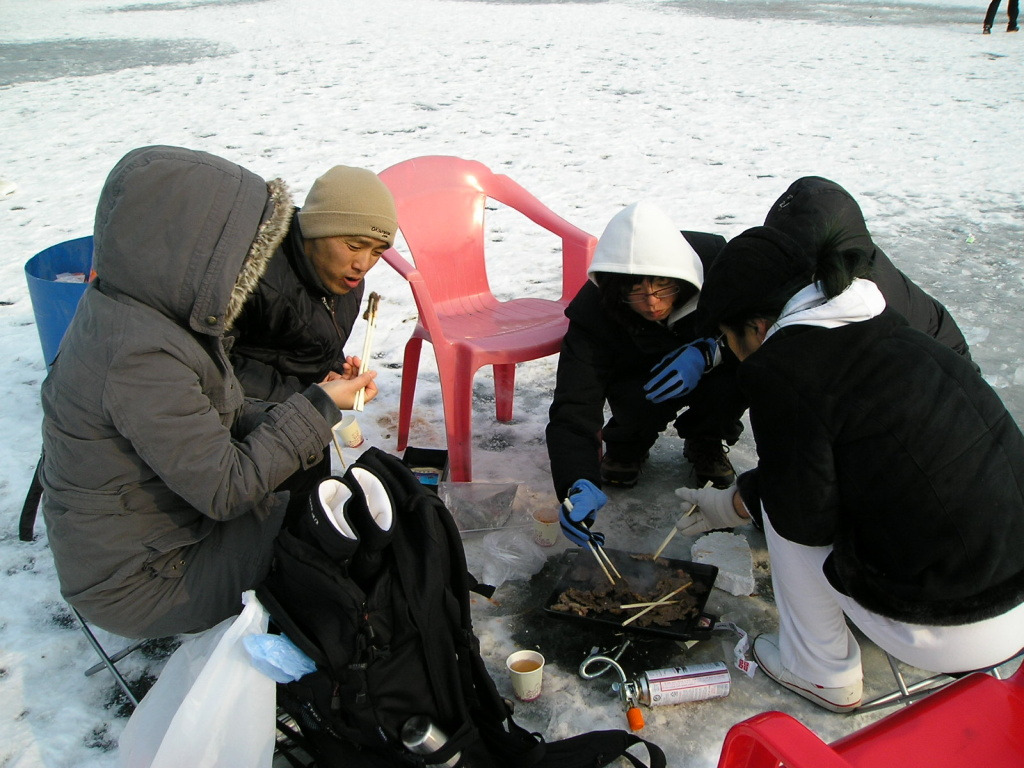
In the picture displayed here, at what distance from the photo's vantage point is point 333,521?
1706 mm

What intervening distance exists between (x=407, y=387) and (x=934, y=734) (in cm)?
224

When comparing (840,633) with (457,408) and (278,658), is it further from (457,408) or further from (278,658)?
(457,408)

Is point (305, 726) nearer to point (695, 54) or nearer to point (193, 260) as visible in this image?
point (193, 260)

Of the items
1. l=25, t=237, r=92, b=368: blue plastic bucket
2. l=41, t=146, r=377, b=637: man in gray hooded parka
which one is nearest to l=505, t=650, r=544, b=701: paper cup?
l=41, t=146, r=377, b=637: man in gray hooded parka

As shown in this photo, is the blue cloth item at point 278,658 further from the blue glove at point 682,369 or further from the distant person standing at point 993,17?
the distant person standing at point 993,17

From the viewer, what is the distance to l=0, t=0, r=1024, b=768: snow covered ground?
2.37 metres

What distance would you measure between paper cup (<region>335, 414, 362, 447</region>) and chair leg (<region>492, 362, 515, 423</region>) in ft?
2.07

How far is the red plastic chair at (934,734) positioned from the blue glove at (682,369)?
138 cm

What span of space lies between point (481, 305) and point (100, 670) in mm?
2047

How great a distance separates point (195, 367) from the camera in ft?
5.98

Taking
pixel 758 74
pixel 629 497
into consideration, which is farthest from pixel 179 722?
pixel 758 74

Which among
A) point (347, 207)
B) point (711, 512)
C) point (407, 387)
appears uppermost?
point (347, 207)

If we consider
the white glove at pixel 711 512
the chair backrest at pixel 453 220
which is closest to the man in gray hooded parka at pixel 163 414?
the white glove at pixel 711 512

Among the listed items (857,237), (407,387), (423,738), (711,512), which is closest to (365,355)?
(407,387)
